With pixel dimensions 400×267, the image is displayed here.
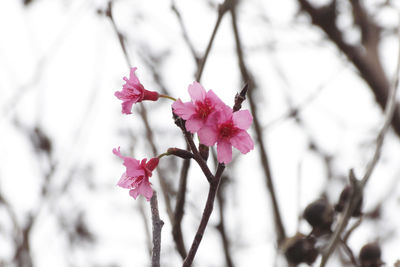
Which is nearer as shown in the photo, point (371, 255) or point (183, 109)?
point (183, 109)

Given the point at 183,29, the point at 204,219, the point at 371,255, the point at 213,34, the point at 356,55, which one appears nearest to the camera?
the point at 204,219

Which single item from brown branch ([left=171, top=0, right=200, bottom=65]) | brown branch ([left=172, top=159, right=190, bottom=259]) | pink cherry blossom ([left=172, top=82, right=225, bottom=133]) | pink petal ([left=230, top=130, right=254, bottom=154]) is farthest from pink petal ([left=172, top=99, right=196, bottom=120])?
brown branch ([left=171, top=0, right=200, bottom=65])

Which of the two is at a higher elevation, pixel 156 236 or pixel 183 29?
pixel 183 29

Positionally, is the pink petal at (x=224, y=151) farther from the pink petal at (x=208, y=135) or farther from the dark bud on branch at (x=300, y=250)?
the dark bud on branch at (x=300, y=250)

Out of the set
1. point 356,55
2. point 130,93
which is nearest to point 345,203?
point 130,93

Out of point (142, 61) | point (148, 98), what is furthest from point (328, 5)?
point (148, 98)

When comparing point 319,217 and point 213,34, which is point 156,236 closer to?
point 319,217

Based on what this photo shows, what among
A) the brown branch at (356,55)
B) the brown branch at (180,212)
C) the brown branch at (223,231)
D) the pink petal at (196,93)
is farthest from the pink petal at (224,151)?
the brown branch at (356,55)

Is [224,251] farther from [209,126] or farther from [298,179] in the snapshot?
[209,126]

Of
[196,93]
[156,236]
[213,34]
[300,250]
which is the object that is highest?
[213,34]
